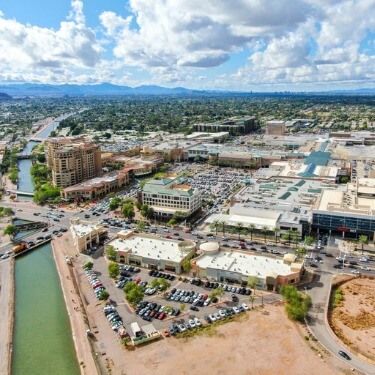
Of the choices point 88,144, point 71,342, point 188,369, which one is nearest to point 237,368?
point 188,369

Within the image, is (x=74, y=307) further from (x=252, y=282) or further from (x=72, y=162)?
(x=72, y=162)

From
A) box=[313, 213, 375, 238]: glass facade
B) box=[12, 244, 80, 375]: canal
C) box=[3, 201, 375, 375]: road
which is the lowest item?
box=[12, 244, 80, 375]: canal

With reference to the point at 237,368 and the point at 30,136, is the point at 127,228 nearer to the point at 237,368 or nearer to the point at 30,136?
the point at 237,368

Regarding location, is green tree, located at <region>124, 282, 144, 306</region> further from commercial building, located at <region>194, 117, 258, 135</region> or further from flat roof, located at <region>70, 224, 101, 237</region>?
commercial building, located at <region>194, 117, 258, 135</region>

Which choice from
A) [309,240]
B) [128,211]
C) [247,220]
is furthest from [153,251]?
[309,240]

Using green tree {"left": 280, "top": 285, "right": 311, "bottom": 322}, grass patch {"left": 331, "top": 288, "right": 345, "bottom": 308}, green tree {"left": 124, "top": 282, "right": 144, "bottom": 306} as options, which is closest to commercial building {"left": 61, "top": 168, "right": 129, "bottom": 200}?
green tree {"left": 124, "top": 282, "right": 144, "bottom": 306}

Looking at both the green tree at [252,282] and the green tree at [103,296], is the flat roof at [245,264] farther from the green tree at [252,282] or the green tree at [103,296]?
the green tree at [103,296]
